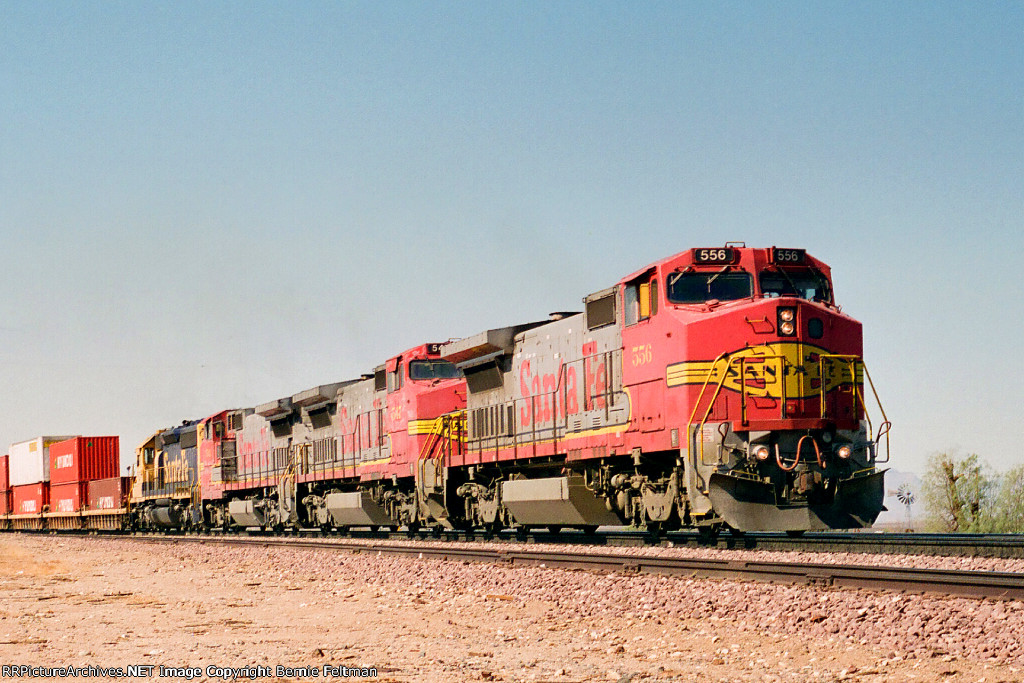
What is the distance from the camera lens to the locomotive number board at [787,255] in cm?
1755

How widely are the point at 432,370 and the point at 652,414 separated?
9975mm

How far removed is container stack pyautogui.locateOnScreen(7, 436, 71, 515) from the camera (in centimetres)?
5266

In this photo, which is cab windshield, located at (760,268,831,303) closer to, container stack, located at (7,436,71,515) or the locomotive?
the locomotive

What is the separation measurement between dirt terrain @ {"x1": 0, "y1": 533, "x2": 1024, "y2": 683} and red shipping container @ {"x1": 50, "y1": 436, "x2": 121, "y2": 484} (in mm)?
34716

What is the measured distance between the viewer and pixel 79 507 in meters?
48.7

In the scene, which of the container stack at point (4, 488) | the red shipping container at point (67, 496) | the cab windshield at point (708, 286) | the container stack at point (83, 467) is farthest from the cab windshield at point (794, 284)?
the container stack at point (4, 488)

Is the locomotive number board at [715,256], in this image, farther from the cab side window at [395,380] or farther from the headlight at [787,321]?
the cab side window at [395,380]

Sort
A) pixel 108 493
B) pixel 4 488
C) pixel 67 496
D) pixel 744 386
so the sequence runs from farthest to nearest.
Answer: pixel 4 488
pixel 67 496
pixel 108 493
pixel 744 386

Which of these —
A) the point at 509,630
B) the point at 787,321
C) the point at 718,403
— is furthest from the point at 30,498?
the point at 509,630

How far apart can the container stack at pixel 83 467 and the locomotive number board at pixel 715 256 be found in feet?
118

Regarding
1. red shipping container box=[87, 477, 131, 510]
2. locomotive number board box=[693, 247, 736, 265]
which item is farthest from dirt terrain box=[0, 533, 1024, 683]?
red shipping container box=[87, 477, 131, 510]

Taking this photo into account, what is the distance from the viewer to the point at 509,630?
1073cm

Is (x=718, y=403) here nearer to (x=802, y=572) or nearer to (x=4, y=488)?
(x=802, y=572)

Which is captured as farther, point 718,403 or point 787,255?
point 787,255
